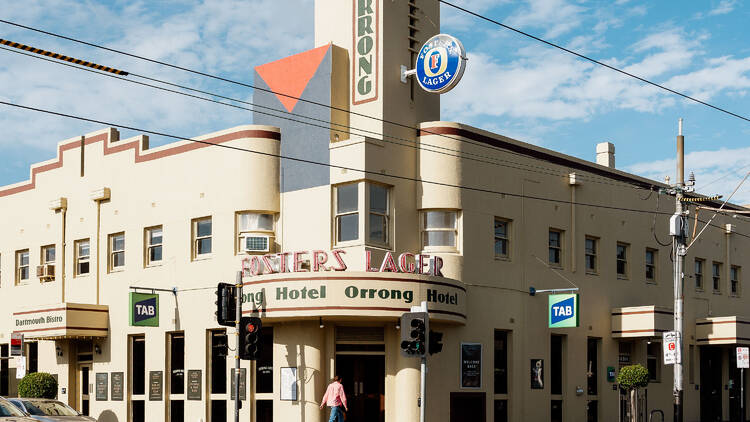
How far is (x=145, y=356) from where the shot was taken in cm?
3428

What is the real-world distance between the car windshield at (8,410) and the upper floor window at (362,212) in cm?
1025

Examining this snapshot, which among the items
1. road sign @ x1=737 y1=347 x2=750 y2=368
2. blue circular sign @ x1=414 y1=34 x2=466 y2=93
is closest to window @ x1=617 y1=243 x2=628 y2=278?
road sign @ x1=737 y1=347 x2=750 y2=368

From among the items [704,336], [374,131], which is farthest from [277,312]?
[704,336]

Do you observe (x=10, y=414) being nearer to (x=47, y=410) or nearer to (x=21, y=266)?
(x=47, y=410)

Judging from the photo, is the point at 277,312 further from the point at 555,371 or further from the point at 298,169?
the point at 555,371

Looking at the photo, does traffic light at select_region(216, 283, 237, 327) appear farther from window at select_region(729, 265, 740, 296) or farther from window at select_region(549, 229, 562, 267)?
window at select_region(729, 265, 740, 296)

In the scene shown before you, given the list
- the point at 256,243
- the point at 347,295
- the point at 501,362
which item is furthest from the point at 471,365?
the point at 256,243

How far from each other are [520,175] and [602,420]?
9.06 meters

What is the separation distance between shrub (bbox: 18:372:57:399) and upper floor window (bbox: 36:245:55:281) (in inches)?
152

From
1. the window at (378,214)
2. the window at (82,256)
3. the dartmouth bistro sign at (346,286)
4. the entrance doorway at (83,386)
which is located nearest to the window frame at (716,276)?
the dartmouth bistro sign at (346,286)

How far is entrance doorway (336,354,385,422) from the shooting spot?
29984 mm

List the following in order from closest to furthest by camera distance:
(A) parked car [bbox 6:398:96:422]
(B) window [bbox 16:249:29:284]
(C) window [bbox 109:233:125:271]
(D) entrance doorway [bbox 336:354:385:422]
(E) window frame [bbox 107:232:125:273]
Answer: (A) parked car [bbox 6:398:96:422]
(D) entrance doorway [bbox 336:354:385:422]
(C) window [bbox 109:233:125:271]
(E) window frame [bbox 107:232:125:273]
(B) window [bbox 16:249:29:284]

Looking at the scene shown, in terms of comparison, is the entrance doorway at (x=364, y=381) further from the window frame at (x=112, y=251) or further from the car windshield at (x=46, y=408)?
the window frame at (x=112, y=251)

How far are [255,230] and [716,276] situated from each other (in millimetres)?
21176
